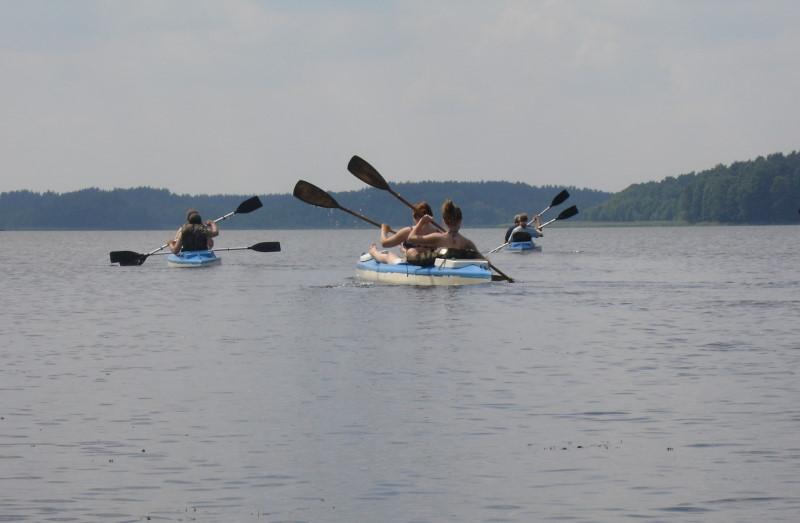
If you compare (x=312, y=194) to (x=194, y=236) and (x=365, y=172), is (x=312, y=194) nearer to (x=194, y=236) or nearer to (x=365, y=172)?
(x=365, y=172)

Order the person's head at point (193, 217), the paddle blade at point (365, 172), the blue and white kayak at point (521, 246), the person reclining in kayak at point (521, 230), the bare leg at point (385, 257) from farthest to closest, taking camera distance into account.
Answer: the blue and white kayak at point (521, 246)
the person reclining in kayak at point (521, 230)
the person's head at point (193, 217)
the paddle blade at point (365, 172)
the bare leg at point (385, 257)

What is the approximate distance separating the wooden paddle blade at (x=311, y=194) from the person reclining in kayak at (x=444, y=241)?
4732 mm

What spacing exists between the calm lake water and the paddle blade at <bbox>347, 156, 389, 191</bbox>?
27.1ft

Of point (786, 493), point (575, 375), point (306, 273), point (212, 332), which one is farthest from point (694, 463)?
point (306, 273)

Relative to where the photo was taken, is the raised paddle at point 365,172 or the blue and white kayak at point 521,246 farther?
the blue and white kayak at point 521,246

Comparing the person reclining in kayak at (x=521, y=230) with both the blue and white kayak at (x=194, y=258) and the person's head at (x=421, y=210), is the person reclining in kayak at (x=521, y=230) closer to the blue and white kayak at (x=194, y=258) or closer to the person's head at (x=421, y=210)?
the blue and white kayak at (x=194, y=258)

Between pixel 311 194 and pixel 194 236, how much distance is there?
9.63m

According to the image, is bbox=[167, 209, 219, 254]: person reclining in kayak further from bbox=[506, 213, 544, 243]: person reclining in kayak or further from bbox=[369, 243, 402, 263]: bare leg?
bbox=[506, 213, 544, 243]: person reclining in kayak

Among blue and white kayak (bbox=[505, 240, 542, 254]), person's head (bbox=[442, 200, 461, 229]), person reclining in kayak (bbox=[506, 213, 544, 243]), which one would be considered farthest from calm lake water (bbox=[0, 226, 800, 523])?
blue and white kayak (bbox=[505, 240, 542, 254])

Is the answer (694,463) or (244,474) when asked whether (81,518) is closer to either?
(244,474)

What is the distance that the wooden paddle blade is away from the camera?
38125mm

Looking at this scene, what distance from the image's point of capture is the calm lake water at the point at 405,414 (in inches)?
415

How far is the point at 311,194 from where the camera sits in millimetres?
38188

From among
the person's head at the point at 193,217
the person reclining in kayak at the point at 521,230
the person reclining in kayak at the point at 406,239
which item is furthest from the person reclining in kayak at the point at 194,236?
the person reclining in kayak at the point at 521,230
